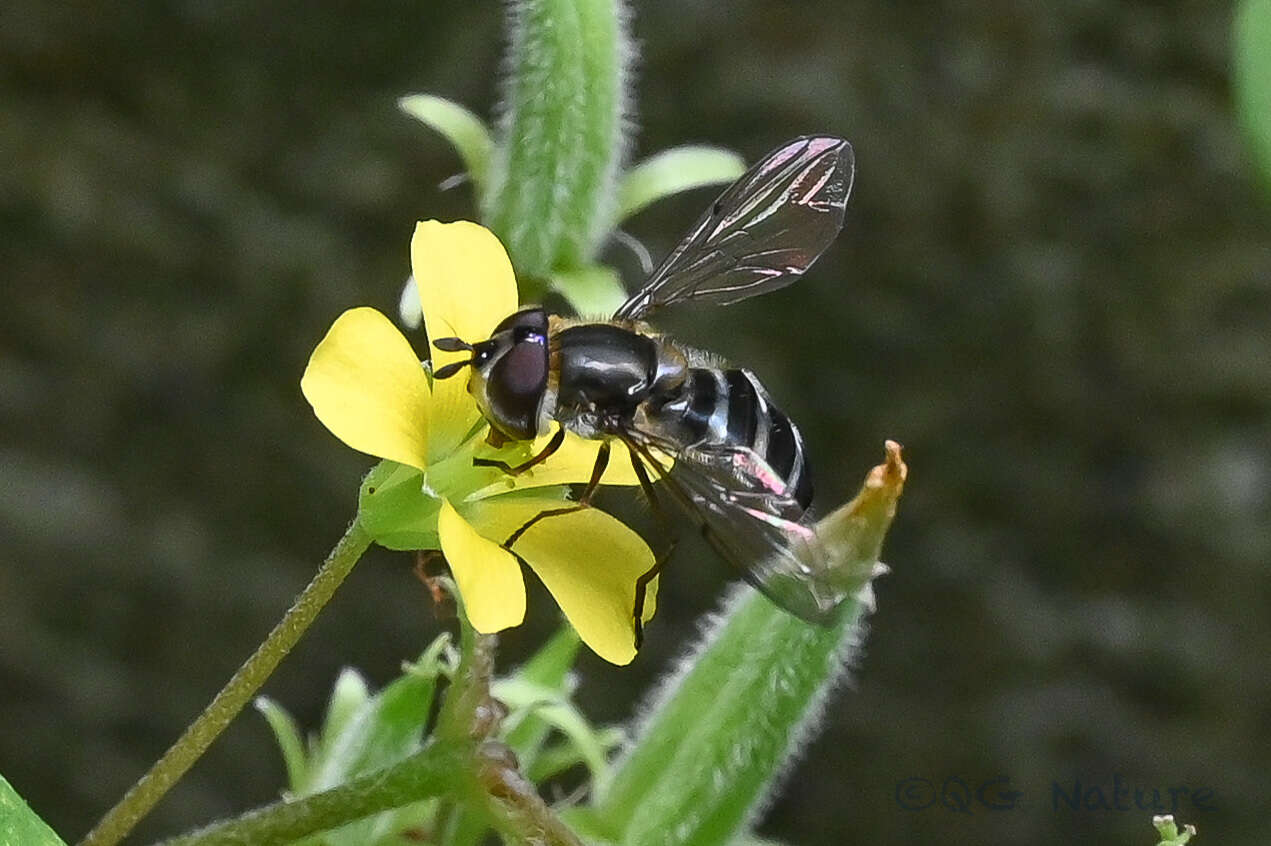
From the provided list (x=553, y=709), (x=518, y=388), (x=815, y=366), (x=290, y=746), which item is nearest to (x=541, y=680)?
(x=553, y=709)

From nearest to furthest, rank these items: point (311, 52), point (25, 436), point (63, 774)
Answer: point (311, 52), point (25, 436), point (63, 774)

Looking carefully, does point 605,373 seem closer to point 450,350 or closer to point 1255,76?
point 450,350

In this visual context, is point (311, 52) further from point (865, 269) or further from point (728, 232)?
point (728, 232)

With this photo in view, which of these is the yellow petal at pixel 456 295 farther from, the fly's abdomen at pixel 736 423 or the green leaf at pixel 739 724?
the green leaf at pixel 739 724

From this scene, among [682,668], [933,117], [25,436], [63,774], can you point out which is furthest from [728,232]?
[63,774]

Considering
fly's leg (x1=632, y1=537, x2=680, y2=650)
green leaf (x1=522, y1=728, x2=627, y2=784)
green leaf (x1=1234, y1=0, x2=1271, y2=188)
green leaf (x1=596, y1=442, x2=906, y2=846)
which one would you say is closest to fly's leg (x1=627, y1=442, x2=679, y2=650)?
fly's leg (x1=632, y1=537, x2=680, y2=650)
